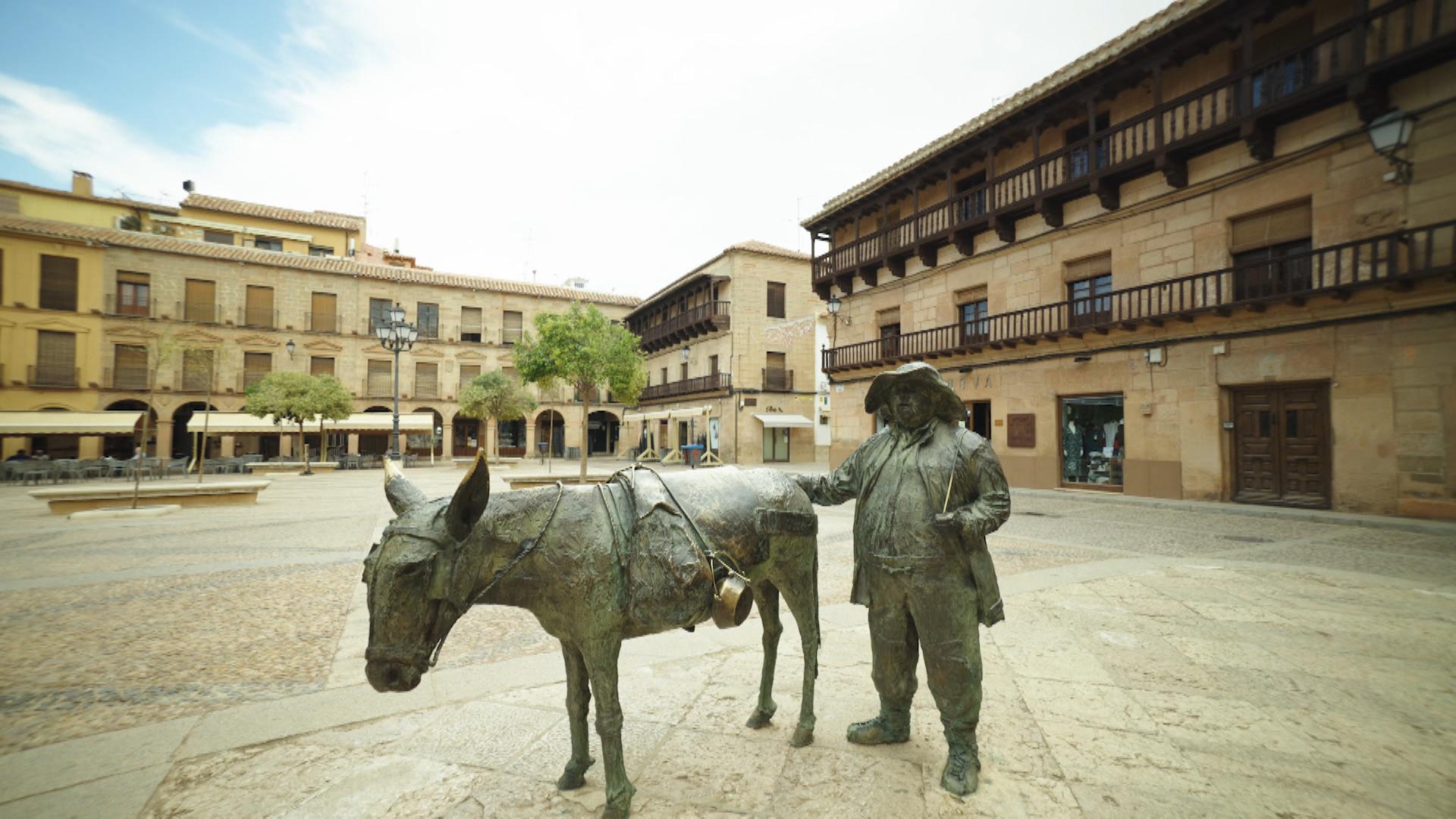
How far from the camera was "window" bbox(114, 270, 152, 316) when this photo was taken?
87.5 ft

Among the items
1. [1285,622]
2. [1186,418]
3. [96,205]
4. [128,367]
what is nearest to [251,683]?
[1285,622]

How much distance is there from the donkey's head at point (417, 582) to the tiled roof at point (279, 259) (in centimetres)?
2484

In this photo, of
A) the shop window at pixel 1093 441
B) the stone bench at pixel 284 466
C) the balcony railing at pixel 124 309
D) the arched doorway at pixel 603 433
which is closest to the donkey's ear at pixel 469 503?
the shop window at pixel 1093 441

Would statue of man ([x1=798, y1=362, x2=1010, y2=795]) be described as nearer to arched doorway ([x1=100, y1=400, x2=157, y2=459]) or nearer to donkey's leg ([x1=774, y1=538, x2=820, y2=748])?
donkey's leg ([x1=774, y1=538, x2=820, y2=748])

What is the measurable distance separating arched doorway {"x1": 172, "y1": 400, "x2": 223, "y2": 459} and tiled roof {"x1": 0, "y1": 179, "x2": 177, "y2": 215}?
43.2 ft

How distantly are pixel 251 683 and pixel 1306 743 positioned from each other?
5.22m

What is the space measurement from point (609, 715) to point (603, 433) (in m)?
39.3

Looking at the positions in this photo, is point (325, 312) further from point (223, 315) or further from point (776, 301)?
point (776, 301)

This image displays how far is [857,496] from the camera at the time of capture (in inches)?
103

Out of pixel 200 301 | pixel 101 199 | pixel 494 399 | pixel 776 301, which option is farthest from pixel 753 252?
pixel 101 199

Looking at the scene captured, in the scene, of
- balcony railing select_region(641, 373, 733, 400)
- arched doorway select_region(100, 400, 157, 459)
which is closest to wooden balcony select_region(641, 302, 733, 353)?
balcony railing select_region(641, 373, 733, 400)

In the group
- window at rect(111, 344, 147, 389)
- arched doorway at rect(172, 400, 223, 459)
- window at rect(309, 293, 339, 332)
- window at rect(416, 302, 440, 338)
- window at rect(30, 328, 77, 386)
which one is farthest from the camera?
window at rect(416, 302, 440, 338)

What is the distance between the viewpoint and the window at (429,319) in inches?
1323

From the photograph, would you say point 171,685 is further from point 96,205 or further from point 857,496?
point 96,205
